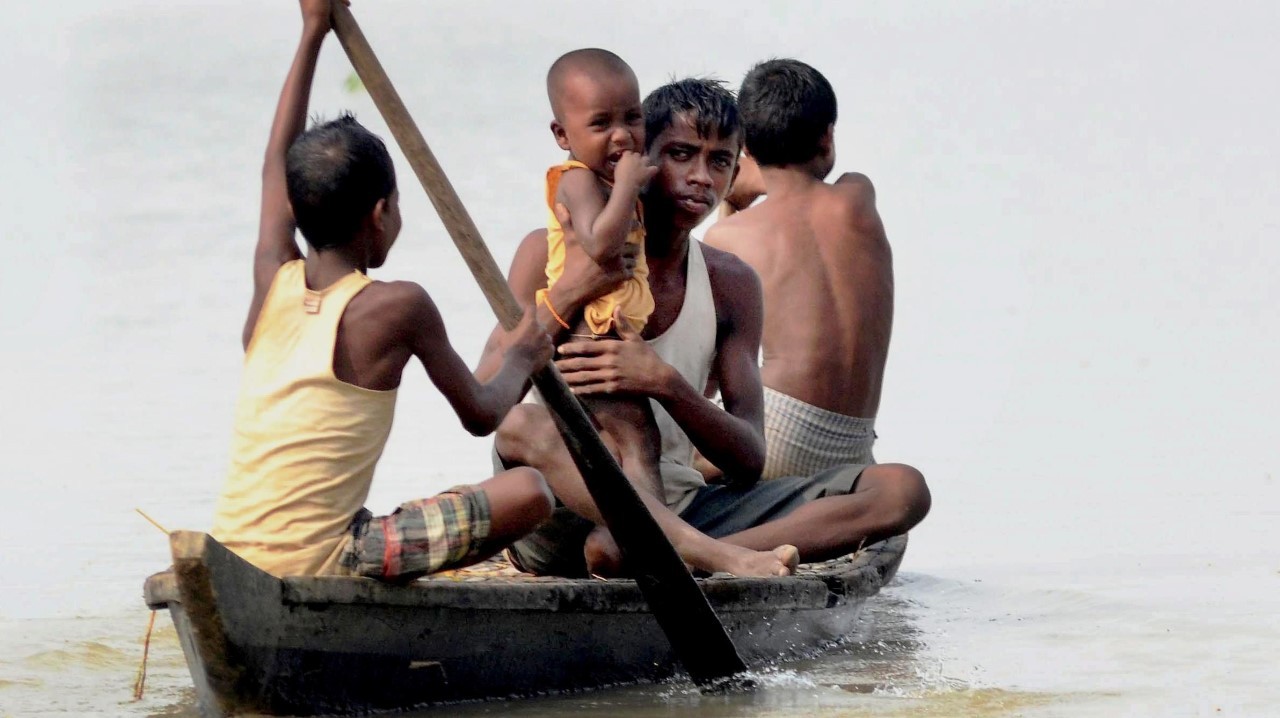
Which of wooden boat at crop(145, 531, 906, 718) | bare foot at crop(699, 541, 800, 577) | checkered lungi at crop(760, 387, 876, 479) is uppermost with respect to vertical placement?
checkered lungi at crop(760, 387, 876, 479)

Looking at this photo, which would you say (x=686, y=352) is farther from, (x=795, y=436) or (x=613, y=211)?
(x=795, y=436)

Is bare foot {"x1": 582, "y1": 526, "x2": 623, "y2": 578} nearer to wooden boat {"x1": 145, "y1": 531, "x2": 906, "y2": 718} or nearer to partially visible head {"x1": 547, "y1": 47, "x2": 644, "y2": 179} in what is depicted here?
wooden boat {"x1": 145, "y1": 531, "x2": 906, "y2": 718}

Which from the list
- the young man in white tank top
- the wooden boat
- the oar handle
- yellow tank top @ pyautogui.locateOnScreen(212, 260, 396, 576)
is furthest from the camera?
the young man in white tank top

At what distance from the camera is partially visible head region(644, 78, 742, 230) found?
407cm

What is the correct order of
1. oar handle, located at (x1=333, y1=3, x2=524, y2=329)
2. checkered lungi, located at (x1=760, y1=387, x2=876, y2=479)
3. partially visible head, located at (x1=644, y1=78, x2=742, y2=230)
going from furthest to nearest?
checkered lungi, located at (x1=760, y1=387, x2=876, y2=479)
partially visible head, located at (x1=644, y1=78, x2=742, y2=230)
oar handle, located at (x1=333, y1=3, x2=524, y2=329)

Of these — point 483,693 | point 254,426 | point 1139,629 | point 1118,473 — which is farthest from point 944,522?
point 254,426

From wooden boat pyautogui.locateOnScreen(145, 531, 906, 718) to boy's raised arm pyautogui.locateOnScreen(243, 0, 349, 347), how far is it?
515mm

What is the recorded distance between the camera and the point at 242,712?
3.02 metres

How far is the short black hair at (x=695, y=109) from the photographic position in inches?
161

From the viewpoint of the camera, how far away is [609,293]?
154 inches

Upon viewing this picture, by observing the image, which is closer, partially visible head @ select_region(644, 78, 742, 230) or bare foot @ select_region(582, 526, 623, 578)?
bare foot @ select_region(582, 526, 623, 578)

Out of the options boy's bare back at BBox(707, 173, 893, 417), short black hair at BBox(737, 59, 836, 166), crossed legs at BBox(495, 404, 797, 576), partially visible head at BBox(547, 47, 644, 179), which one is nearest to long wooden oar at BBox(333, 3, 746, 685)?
crossed legs at BBox(495, 404, 797, 576)

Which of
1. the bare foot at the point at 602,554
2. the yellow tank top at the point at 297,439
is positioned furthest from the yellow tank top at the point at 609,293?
the yellow tank top at the point at 297,439

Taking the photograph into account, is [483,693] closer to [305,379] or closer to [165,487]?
[305,379]
